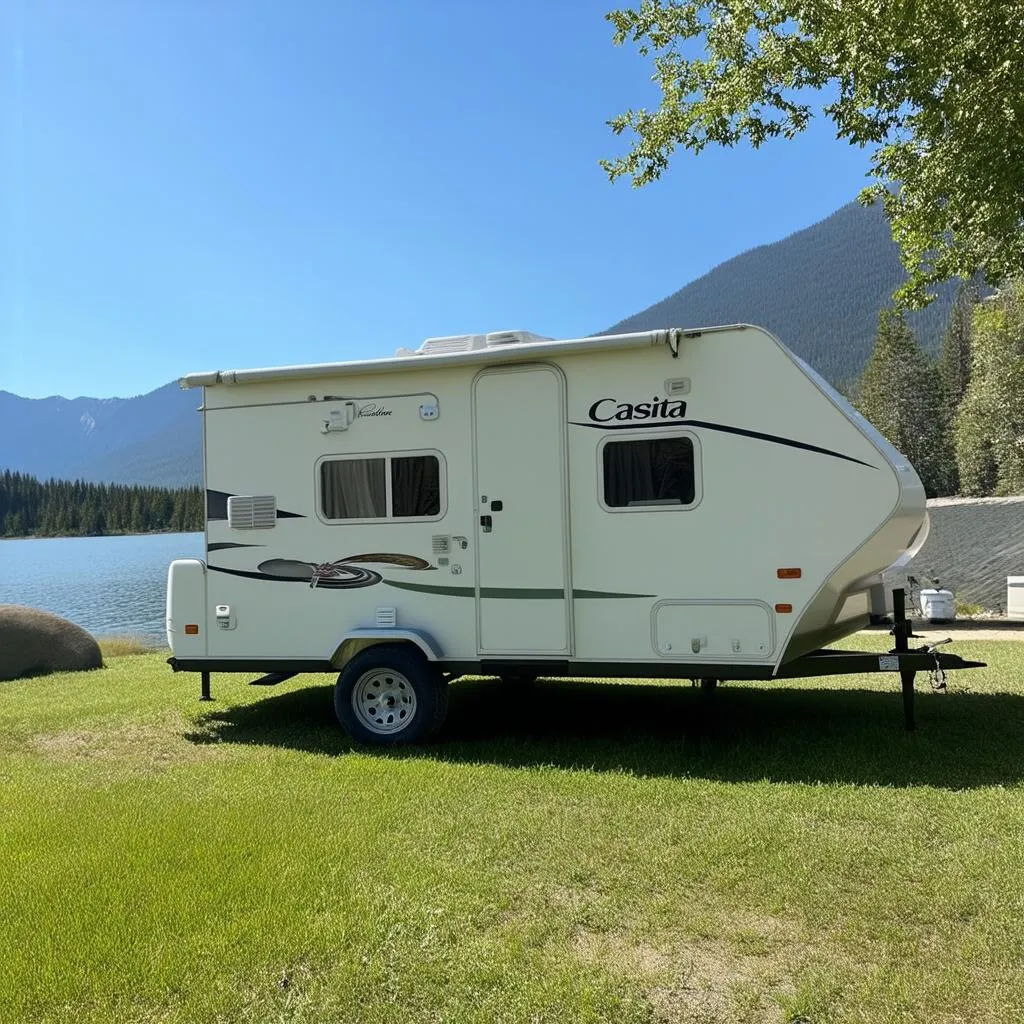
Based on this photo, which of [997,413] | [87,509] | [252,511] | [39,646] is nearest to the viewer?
[252,511]

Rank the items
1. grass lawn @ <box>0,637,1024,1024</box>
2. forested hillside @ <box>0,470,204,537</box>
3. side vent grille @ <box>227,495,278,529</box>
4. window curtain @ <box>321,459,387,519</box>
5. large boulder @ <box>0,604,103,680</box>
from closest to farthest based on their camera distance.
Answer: grass lawn @ <box>0,637,1024,1024</box>, window curtain @ <box>321,459,387,519</box>, side vent grille @ <box>227,495,278,529</box>, large boulder @ <box>0,604,103,680</box>, forested hillside @ <box>0,470,204,537</box>

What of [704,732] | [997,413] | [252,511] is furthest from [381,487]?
[997,413]

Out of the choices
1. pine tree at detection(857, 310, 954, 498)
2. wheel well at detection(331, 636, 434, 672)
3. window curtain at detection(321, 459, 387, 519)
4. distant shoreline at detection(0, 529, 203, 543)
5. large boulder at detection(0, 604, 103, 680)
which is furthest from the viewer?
distant shoreline at detection(0, 529, 203, 543)

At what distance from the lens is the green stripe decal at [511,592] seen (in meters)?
6.57

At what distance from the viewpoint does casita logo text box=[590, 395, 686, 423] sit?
6.46 m

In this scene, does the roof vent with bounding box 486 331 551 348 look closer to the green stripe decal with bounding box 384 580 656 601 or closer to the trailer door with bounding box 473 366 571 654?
the trailer door with bounding box 473 366 571 654

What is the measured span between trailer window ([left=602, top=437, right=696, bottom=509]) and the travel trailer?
0.01 meters

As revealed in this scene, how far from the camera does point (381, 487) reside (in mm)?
7121

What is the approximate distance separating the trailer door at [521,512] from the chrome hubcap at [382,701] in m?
0.79

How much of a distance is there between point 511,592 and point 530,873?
8.75 feet

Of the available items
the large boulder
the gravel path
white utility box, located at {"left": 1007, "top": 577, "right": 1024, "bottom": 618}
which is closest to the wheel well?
the large boulder

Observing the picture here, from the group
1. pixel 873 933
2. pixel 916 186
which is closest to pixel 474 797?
pixel 873 933

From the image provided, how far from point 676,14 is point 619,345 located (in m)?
7.73

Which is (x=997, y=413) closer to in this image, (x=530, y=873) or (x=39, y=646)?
(x=39, y=646)
